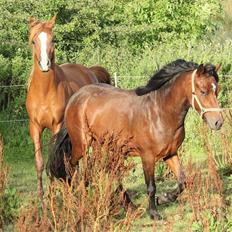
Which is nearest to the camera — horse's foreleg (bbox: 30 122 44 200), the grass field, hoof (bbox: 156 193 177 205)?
the grass field

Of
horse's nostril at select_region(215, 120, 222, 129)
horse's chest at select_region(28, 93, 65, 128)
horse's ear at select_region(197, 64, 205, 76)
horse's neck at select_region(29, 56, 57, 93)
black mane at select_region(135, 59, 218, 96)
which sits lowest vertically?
horse's chest at select_region(28, 93, 65, 128)

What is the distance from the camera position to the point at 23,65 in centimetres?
1353

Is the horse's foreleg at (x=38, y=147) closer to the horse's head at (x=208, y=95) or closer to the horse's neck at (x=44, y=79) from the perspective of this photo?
the horse's neck at (x=44, y=79)

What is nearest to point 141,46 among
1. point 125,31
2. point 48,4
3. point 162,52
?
point 125,31

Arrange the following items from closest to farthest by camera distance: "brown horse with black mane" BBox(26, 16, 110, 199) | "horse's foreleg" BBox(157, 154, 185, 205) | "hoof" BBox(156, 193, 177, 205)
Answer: "horse's foreleg" BBox(157, 154, 185, 205) → "hoof" BBox(156, 193, 177, 205) → "brown horse with black mane" BBox(26, 16, 110, 199)

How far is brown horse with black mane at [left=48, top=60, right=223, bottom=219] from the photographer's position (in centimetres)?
640

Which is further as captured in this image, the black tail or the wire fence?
the wire fence

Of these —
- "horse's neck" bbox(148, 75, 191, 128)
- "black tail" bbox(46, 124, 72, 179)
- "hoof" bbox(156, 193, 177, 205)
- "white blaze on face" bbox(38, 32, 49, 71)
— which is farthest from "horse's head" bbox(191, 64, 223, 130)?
"white blaze on face" bbox(38, 32, 49, 71)

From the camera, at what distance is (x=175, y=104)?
6.73 metres

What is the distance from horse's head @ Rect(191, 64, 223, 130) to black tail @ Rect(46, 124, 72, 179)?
80.3 inches

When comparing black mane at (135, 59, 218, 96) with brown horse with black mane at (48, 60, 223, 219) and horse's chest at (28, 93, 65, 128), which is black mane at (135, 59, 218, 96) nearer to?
brown horse with black mane at (48, 60, 223, 219)

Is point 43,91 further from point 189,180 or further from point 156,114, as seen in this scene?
point 189,180

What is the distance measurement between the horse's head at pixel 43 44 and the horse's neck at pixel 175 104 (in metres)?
1.78

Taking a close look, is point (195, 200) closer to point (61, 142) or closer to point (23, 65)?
point (61, 142)
